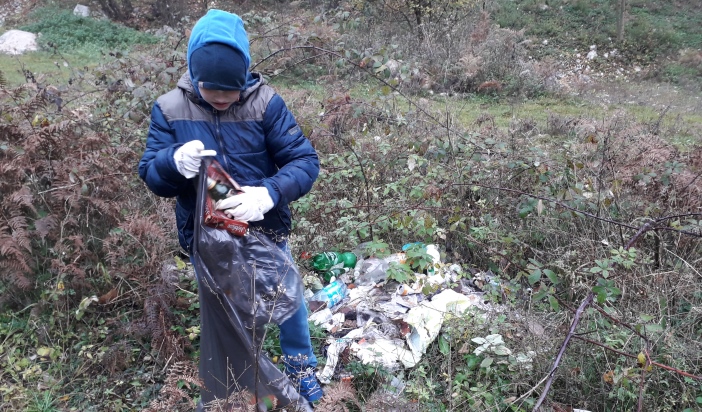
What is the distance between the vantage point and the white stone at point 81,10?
641 inches

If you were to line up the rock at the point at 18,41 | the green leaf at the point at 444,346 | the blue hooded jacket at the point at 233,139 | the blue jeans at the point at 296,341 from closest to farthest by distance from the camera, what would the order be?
the blue hooded jacket at the point at 233,139 < the blue jeans at the point at 296,341 < the green leaf at the point at 444,346 < the rock at the point at 18,41

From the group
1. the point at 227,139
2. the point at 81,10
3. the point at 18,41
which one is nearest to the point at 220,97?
the point at 227,139

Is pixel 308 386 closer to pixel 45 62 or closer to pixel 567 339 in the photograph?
pixel 567 339

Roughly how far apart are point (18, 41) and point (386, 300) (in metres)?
14.4

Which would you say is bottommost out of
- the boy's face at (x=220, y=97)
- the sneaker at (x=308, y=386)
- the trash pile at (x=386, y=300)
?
the trash pile at (x=386, y=300)

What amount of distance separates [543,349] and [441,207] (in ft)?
4.83

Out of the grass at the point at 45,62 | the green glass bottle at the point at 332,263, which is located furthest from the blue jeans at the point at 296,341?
the grass at the point at 45,62

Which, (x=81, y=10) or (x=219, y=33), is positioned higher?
(x=219, y=33)

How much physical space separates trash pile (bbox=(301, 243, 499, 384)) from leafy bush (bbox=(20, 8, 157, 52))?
12.6m

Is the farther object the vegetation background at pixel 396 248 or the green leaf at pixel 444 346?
the green leaf at pixel 444 346

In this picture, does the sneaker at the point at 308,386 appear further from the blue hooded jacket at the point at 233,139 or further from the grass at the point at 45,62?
the grass at the point at 45,62

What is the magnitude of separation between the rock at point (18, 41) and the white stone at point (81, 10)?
2.44m

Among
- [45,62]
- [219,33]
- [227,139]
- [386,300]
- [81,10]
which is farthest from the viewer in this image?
[81,10]

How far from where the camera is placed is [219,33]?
201 centimetres
